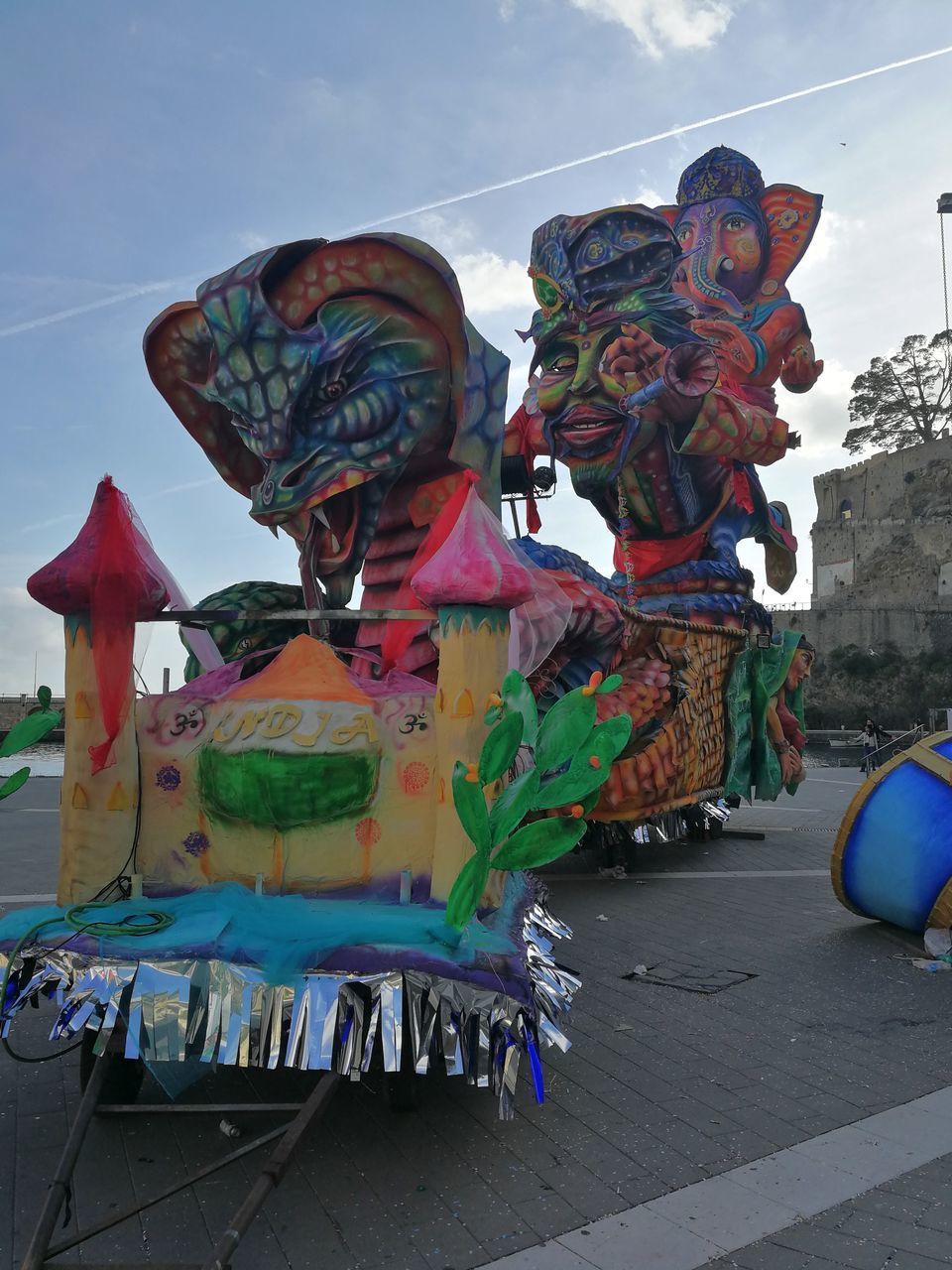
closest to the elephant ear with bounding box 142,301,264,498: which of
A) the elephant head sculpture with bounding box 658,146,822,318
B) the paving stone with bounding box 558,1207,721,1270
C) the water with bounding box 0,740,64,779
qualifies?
the paving stone with bounding box 558,1207,721,1270

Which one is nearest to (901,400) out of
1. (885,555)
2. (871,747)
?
(885,555)

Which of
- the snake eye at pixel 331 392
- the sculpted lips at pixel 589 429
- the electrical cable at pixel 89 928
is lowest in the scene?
the electrical cable at pixel 89 928

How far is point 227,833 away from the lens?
381 centimetres

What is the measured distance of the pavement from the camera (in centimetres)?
274

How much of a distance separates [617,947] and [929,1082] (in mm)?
2458

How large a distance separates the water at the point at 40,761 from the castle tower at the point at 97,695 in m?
13.1

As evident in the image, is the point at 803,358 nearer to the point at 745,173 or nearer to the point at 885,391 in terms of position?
the point at 745,173

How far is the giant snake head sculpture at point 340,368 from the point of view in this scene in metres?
4.18

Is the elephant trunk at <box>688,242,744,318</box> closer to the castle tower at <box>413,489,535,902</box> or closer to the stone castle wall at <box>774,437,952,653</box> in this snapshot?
the castle tower at <box>413,489,535,902</box>

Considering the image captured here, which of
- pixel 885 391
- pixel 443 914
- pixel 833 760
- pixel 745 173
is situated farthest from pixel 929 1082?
pixel 885 391

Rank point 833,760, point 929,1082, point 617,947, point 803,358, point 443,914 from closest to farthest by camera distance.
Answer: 1. point 443,914
2. point 929,1082
3. point 617,947
4. point 803,358
5. point 833,760

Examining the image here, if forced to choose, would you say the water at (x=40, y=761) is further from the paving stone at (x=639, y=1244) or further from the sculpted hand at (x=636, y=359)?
the paving stone at (x=639, y=1244)

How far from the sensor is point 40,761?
2223 cm

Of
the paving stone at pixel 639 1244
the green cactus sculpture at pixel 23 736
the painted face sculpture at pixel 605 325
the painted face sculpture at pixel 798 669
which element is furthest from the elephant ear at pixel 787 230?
the paving stone at pixel 639 1244
